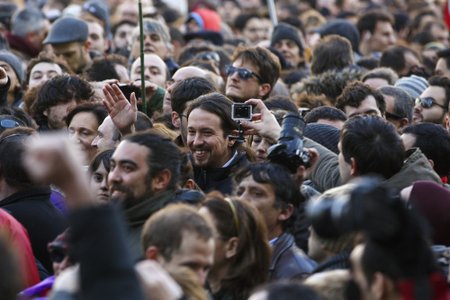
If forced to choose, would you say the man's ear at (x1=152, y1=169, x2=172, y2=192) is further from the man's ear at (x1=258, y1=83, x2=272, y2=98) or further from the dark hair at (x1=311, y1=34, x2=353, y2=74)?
the dark hair at (x1=311, y1=34, x2=353, y2=74)

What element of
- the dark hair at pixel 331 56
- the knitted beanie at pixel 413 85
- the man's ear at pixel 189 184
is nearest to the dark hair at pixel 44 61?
the dark hair at pixel 331 56

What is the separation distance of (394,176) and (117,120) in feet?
6.60

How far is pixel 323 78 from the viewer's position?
1165cm

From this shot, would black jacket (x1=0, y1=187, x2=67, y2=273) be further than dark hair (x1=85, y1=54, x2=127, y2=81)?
No

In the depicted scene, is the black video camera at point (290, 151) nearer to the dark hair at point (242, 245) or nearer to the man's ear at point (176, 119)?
the dark hair at point (242, 245)

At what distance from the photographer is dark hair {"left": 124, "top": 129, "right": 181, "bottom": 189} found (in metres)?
7.15

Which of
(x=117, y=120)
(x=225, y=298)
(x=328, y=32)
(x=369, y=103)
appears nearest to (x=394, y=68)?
(x=328, y=32)

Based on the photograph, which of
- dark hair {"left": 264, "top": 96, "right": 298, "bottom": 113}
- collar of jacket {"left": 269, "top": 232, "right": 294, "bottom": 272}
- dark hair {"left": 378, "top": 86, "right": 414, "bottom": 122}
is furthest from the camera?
dark hair {"left": 378, "top": 86, "right": 414, "bottom": 122}

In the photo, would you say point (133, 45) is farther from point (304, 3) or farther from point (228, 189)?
point (304, 3)

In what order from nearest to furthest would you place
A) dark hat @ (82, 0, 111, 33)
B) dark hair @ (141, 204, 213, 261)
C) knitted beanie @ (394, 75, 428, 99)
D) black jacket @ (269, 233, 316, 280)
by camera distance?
dark hair @ (141, 204, 213, 261), black jacket @ (269, 233, 316, 280), knitted beanie @ (394, 75, 428, 99), dark hat @ (82, 0, 111, 33)

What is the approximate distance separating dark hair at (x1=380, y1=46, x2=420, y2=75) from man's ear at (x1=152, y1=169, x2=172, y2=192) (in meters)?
7.38

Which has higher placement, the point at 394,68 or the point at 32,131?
the point at 32,131

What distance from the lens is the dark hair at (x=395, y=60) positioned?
562 inches

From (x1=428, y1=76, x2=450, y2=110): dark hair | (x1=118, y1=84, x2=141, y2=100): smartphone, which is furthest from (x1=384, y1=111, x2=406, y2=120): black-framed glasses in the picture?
(x1=118, y1=84, x2=141, y2=100): smartphone
